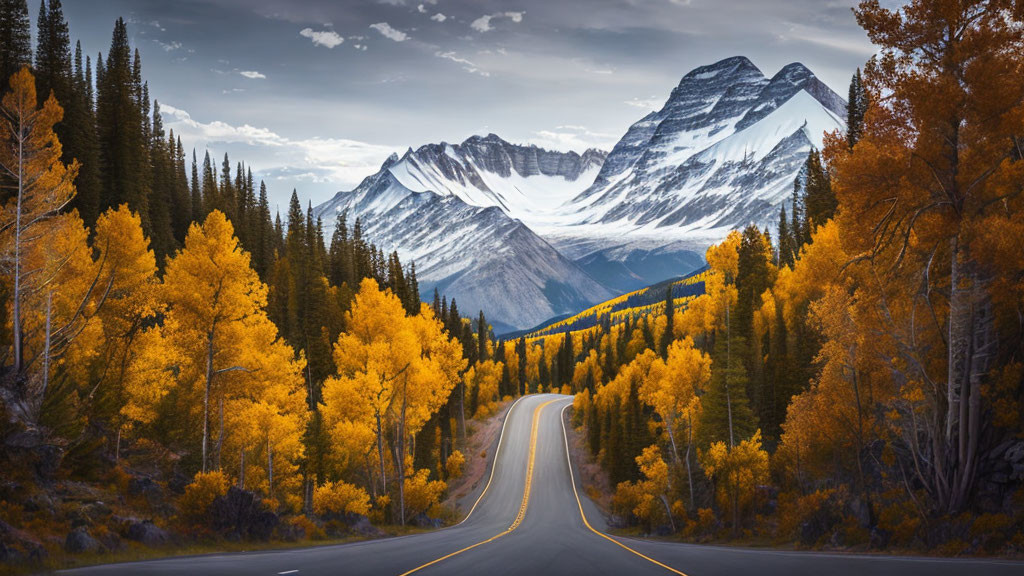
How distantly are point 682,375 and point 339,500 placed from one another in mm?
27848

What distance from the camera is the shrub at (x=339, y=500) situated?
35.1m

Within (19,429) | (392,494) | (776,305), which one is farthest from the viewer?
(776,305)

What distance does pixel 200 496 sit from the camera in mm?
23109

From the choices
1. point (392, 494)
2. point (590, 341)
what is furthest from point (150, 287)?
point (590, 341)

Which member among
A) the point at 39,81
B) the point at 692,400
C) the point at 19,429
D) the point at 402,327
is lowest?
the point at 692,400

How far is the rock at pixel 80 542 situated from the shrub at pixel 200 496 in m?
4.88

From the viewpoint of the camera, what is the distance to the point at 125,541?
19500mm

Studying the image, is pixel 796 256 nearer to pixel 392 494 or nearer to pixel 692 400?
pixel 692 400

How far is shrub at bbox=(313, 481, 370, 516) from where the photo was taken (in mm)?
35062

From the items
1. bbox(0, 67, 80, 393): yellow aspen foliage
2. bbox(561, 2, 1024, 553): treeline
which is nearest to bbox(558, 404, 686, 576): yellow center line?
bbox(561, 2, 1024, 553): treeline

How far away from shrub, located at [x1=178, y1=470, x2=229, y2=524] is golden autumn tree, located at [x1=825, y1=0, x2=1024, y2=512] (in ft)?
76.9

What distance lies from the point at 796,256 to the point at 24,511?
3167 inches

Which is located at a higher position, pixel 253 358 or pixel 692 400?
pixel 253 358

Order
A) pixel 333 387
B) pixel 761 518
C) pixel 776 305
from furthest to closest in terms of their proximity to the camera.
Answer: pixel 776 305 < pixel 333 387 < pixel 761 518
